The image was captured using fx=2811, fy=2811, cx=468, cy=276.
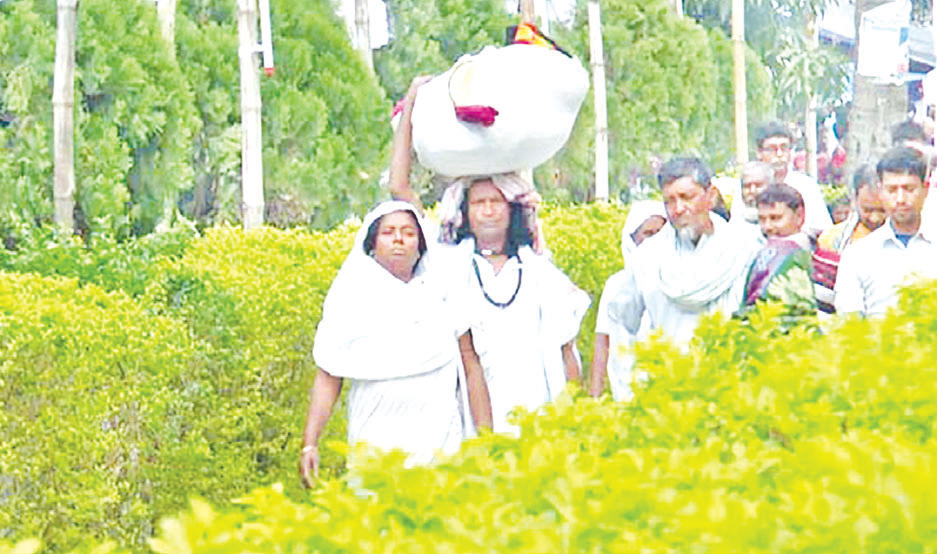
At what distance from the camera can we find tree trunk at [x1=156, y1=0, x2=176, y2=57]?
725 inches

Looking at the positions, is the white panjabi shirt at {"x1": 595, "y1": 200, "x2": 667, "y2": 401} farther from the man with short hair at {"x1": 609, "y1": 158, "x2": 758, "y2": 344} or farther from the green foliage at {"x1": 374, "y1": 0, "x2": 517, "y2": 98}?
the green foliage at {"x1": 374, "y1": 0, "x2": 517, "y2": 98}

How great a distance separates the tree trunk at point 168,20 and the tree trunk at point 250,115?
50.2 inches

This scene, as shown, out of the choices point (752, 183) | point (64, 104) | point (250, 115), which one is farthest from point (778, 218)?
point (250, 115)

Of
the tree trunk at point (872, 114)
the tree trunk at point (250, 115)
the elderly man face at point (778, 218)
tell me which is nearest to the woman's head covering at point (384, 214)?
the elderly man face at point (778, 218)

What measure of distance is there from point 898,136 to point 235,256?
6.83m

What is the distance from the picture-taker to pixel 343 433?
1032 centimetres

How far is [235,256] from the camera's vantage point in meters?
11.4

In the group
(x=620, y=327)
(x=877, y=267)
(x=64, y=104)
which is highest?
(x=64, y=104)

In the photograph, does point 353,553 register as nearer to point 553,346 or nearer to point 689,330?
point 553,346

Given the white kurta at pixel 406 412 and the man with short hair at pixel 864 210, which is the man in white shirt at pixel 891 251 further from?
the white kurta at pixel 406 412

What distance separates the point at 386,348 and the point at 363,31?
1421 centimetres

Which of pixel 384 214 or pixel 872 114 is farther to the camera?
pixel 872 114

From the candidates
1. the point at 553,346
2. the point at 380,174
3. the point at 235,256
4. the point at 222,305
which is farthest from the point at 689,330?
the point at 380,174

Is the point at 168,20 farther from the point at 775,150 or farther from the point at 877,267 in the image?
the point at 877,267
